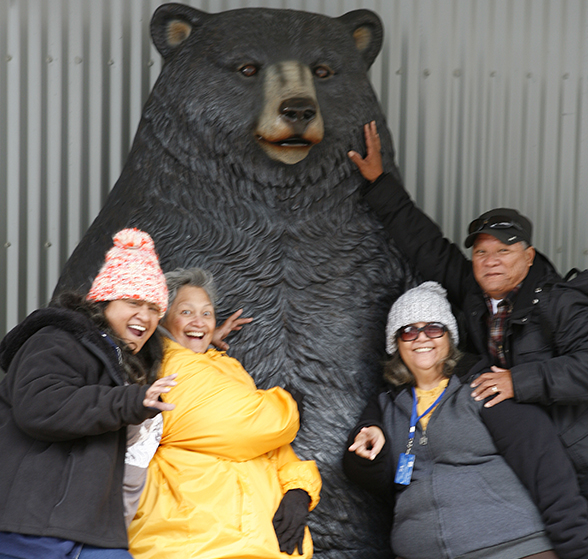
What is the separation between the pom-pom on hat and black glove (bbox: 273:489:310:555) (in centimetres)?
70

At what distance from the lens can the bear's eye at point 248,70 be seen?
2.95m

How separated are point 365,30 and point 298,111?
0.69 m

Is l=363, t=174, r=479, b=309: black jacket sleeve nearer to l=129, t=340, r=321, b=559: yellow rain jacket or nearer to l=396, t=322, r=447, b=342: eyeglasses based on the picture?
l=396, t=322, r=447, b=342: eyeglasses

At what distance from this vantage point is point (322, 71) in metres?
3.03

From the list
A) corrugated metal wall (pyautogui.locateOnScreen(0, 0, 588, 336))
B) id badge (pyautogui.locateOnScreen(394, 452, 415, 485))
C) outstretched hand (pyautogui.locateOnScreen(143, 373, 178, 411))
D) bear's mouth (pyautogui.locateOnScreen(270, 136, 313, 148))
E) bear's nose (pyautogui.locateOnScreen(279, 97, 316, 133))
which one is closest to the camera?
outstretched hand (pyautogui.locateOnScreen(143, 373, 178, 411))

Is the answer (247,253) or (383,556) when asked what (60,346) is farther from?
(383,556)

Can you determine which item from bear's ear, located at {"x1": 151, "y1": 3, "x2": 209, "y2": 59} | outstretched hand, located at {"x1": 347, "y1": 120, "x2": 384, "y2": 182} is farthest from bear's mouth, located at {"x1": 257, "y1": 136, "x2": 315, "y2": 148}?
bear's ear, located at {"x1": 151, "y1": 3, "x2": 209, "y2": 59}

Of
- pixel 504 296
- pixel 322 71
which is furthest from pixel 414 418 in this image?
pixel 322 71

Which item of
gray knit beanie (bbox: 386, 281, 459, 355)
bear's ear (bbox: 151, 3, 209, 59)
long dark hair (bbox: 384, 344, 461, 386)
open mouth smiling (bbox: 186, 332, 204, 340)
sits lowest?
long dark hair (bbox: 384, 344, 461, 386)

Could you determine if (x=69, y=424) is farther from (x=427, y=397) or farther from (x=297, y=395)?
(x=427, y=397)

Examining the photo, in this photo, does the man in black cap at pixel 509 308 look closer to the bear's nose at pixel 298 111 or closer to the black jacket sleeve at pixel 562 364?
the black jacket sleeve at pixel 562 364

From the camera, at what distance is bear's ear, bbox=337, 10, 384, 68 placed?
318cm

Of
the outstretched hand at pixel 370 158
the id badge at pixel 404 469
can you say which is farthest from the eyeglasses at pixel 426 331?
the outstretched hand at pixel 370 158

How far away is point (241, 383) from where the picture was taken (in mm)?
2584
